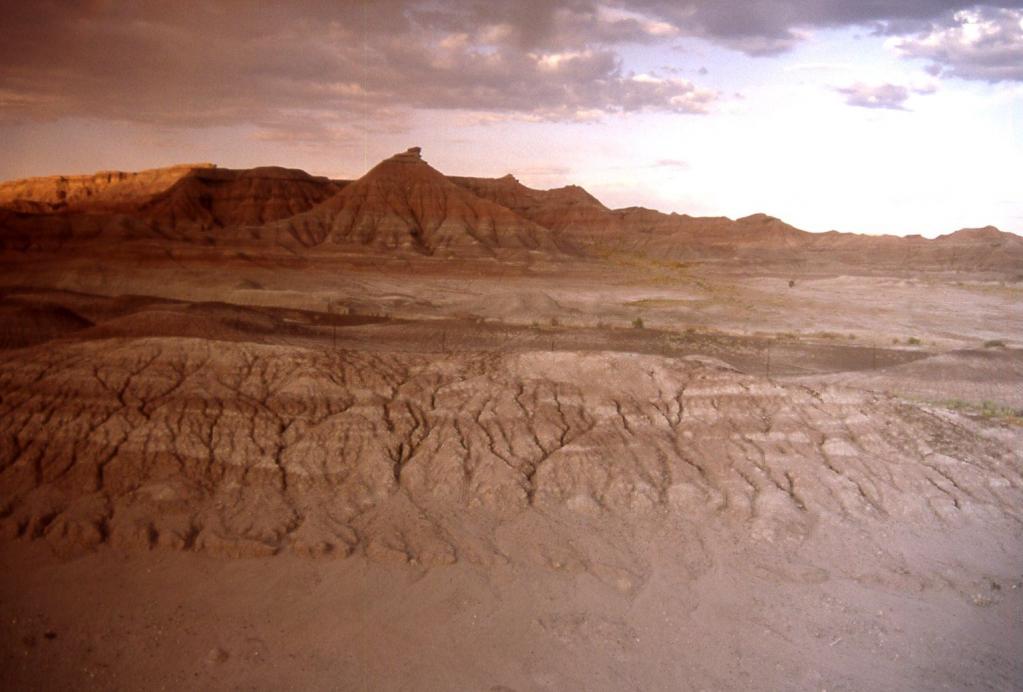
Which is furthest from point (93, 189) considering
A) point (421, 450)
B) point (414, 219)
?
point (421, 450)

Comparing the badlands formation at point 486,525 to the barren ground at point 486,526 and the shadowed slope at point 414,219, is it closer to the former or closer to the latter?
the barren ground at point 486,526

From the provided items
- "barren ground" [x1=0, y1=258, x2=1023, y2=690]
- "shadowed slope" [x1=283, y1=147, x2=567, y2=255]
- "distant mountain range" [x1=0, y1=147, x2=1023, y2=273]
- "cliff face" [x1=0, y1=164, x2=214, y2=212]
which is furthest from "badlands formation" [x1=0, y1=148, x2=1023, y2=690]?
"cliff face" [x1=0, y1=164, x2=214, y2=212]

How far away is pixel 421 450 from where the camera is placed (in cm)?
1297

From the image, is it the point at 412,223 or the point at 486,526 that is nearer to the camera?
the point at 486,526

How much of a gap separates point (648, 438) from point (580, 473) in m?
1.55

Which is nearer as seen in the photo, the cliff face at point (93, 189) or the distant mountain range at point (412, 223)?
the distant mountain range at point (412, 223)

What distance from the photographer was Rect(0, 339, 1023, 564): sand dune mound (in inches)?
457

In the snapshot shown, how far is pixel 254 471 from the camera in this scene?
12.3 metres

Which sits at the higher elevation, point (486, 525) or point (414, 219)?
point (414, 219)

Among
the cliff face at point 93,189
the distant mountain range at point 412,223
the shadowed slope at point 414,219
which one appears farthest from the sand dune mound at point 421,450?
the cliff face at point 93,189

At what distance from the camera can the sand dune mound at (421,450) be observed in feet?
38.1

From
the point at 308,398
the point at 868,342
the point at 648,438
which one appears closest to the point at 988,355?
→ the point at 868,342

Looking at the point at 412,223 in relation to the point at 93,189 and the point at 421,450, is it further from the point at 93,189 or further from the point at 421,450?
the point at 421,450

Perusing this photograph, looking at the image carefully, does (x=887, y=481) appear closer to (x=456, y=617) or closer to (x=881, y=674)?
(x=881, y=674)
